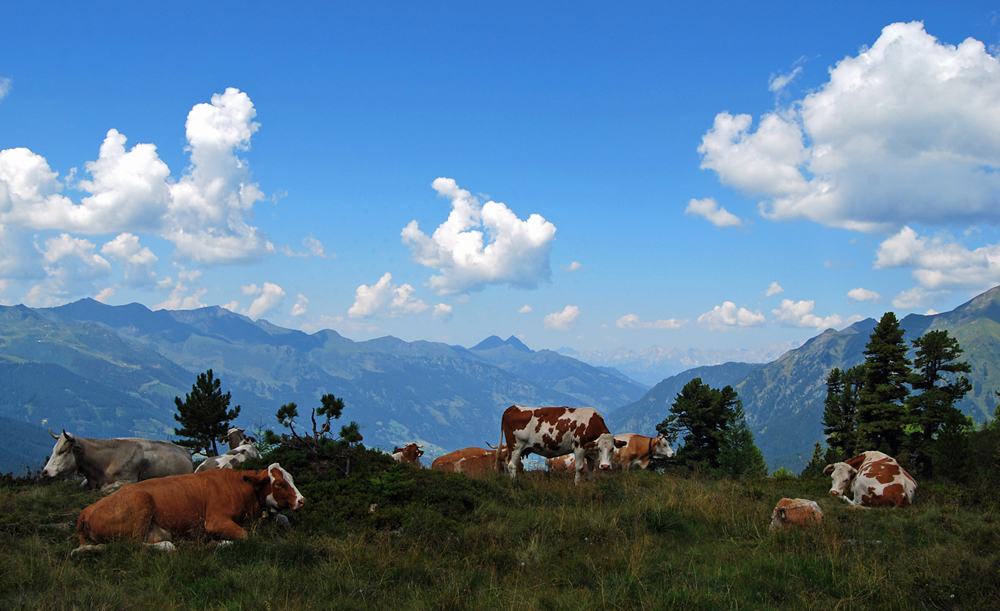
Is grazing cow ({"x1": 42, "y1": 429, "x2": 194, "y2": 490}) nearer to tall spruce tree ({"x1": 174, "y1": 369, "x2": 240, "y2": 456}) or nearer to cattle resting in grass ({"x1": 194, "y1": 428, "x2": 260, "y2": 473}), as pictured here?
cattle resting in grass ({"x1": 194, "y1": 428, "x2": 260, "y2": 473})

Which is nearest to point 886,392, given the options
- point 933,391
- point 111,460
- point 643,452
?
point 933,391

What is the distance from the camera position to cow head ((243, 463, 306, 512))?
10.8 meters

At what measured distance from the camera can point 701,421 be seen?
38812 millimetres

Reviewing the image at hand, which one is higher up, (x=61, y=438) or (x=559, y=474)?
(x=61, y=438)

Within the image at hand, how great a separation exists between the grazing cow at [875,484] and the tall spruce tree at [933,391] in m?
26.5

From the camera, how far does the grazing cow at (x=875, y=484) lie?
1501cm

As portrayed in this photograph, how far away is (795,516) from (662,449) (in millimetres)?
17638

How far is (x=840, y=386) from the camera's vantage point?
5759 cm

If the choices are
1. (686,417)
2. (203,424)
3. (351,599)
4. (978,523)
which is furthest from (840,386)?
(351,599)

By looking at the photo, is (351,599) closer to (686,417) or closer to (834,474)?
(834,474)

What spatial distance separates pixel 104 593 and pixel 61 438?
1045 centimetres

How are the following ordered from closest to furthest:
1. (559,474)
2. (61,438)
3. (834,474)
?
(61,438) < (834,474) < (559,474)

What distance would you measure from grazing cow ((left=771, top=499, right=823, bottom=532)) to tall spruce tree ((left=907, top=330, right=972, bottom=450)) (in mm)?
33673

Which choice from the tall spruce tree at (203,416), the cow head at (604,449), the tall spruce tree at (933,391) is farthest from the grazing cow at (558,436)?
the tall spruce tree at (933,391)
